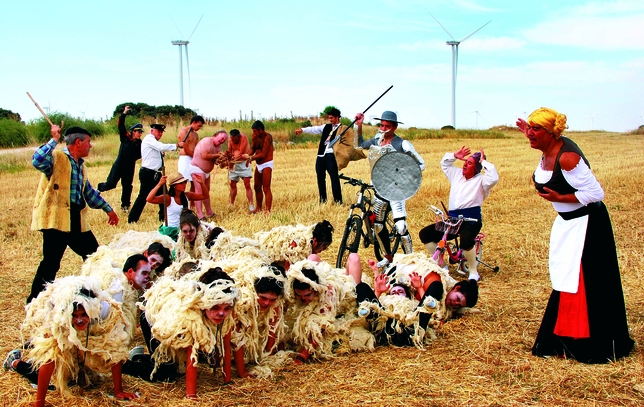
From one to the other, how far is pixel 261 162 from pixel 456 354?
7882 millimetres

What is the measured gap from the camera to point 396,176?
324 inches

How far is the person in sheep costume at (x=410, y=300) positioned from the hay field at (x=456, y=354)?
0.55 feet

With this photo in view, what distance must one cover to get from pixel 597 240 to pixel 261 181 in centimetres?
839

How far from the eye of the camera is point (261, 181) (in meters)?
13.0

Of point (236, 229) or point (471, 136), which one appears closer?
point (236, 229)

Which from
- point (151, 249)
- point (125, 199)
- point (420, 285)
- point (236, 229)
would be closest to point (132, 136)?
point (125, 199)

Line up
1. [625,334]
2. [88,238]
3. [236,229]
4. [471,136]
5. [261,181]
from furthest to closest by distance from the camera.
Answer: [471,136], [261,181], [236,229], [88,238], [625,334]

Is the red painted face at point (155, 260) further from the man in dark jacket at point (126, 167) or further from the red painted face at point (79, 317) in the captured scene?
the man in dark jacket at point (126, 167)

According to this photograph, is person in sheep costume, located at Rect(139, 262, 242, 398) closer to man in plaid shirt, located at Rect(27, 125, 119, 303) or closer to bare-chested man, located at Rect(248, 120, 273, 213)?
man in plaid shirt, located at Rect(27, 125, 119, 303)

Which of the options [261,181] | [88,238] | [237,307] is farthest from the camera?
[261,181]

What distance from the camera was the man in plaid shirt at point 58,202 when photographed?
658 cm

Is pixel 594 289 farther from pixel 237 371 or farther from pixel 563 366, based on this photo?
pixel 237 371

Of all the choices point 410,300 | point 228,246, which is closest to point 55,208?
point 228,246

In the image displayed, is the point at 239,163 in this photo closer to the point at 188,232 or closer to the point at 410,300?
the point at 188,232
